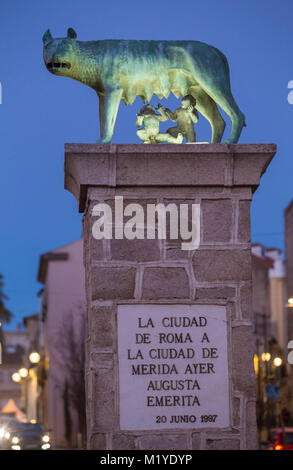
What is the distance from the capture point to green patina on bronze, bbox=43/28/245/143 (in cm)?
691

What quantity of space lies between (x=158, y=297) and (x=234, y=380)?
0.76 metres

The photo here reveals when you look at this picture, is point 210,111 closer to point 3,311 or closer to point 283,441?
point 283,441

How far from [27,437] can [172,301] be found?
21.3 metres

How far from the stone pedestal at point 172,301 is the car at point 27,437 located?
20114mm

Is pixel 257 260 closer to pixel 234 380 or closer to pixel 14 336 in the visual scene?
pixel 234 380

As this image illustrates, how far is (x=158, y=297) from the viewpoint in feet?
21.2

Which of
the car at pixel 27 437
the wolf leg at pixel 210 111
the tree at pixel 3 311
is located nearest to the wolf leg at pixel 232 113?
the wolf leg at pixel 210 111

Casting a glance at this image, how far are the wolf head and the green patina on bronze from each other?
0.11 metres


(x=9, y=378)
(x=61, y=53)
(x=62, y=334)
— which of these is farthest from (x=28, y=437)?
(x=9, y=378)

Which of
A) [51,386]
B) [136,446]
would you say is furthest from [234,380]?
[51,386]

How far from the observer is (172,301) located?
642 cm

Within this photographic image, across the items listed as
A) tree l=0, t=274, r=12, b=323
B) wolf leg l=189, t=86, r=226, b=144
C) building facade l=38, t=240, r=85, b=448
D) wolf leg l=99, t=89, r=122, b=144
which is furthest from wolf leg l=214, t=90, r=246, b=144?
tree l=0, t=274, r=12, b=323
